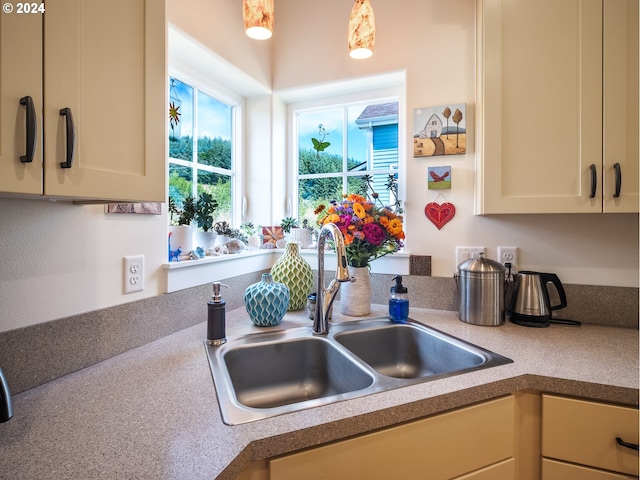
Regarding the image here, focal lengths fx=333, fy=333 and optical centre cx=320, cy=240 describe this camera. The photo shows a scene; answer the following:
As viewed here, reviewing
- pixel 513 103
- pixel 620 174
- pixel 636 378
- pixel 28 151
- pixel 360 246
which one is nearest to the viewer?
pixel 28 151

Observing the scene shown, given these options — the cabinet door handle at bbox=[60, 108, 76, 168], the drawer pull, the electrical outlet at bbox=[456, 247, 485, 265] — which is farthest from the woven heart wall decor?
the cabinet door handle at bbox=[60, 108, 76, 168]

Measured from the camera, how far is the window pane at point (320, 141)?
1958 mm

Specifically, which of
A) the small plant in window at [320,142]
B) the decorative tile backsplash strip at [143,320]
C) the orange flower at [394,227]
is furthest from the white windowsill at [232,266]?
the small plant in window at [320,142]

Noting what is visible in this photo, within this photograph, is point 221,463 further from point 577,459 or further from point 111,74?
point 577,459

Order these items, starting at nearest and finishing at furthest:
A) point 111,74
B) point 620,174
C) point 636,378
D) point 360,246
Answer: point 111,74
point 636,378
point 620,174
point 360,246

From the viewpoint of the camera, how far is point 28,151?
557mm

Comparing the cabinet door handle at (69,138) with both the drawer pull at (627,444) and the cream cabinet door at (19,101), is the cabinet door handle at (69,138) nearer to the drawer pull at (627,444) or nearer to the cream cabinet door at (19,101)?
the cream cabinet door at (19,101)

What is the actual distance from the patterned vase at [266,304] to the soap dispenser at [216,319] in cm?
18

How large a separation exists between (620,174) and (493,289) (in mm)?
568

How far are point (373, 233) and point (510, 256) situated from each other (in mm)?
640

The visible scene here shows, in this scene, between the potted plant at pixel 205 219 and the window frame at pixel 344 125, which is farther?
the window frame at pixel 344 125

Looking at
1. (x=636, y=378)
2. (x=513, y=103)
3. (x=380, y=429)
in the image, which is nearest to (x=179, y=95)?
(x=513, y=103)

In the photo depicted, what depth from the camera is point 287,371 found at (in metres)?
1.17

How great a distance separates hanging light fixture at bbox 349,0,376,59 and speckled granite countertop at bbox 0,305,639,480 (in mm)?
1153
